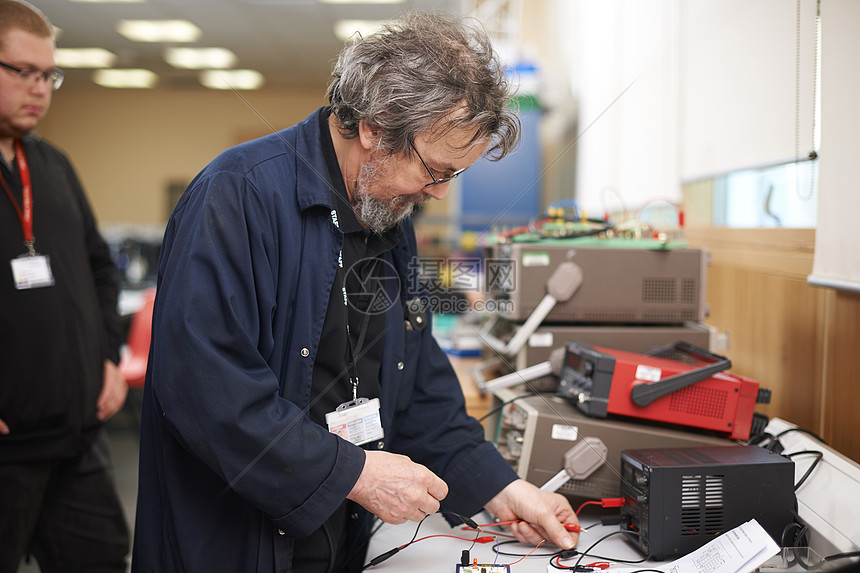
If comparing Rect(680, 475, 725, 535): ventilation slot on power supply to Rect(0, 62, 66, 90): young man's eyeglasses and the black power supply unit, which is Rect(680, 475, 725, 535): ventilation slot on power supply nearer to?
the black power supply unit

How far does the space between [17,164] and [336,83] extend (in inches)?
43.3

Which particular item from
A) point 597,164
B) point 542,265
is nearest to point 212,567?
point 542,265

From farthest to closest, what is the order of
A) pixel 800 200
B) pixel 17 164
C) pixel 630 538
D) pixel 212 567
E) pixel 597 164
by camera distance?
pixel 597 164 < pixel 17 164 < pixel 800 200 < pixel 630 538 < pixel 212 567

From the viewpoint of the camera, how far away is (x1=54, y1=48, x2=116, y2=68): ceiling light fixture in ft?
25.1

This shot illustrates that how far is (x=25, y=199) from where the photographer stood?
1.69 m

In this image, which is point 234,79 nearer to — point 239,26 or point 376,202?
point 239,26

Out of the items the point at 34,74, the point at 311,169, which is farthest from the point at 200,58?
the point at 311,169

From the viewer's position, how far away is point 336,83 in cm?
116

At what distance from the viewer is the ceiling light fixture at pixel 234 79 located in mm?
8648

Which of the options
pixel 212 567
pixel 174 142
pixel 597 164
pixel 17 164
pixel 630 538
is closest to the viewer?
pixel 212 567

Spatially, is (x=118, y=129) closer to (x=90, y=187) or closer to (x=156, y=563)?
(x=90, y=187)

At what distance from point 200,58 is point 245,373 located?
8.16 metres

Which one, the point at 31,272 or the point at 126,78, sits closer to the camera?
the point at 31,272

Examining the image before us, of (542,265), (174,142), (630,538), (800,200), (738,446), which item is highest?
(174,142)
